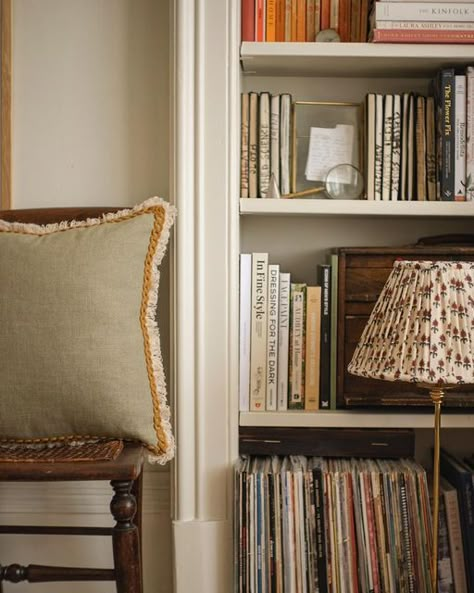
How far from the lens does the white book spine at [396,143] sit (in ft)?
5.26

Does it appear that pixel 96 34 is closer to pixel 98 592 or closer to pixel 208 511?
pixel 208 511

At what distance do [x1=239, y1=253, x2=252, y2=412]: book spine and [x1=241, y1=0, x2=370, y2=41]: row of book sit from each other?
0.52 meters

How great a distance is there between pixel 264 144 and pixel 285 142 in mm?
50

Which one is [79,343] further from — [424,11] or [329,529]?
[424,11]

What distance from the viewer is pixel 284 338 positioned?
160 cm

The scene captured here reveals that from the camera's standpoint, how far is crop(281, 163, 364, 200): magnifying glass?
5.39ft

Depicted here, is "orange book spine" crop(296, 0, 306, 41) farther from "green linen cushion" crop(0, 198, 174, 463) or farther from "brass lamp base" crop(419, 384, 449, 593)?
"brass lamp base" crop(419, 384, 449, 593)

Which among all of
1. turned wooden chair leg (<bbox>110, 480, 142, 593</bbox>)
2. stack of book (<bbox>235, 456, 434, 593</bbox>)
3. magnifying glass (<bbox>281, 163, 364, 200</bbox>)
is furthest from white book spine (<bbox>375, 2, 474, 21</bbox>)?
turned wooden chair leg (<bbox>110, 480, 142, 593</bbox>)

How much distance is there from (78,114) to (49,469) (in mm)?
895

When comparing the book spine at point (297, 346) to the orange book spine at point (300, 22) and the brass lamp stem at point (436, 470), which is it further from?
the orange book spine at point (300, 22)

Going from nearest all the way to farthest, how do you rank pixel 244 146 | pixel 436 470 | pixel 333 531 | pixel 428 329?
pixel 428 329 → pixel 436 470 → pixel 333 531 → pixel 244 146

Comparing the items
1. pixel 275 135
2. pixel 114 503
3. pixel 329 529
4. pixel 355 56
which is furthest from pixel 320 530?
pixel 355 56

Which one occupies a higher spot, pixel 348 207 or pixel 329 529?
pixel 348 207

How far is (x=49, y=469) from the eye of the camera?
3.89 feet
